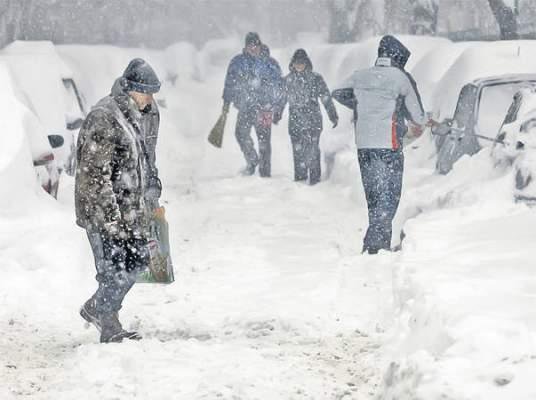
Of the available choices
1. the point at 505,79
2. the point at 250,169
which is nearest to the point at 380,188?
the point at 505,79

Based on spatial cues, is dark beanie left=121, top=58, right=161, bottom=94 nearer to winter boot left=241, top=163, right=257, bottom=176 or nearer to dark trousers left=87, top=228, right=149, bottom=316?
dark trousers left=87, top=228, right=149, bottom=316

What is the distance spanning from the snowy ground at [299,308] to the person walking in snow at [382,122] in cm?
44

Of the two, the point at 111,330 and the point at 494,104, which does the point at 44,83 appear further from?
the point at 111,330

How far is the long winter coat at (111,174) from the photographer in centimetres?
601

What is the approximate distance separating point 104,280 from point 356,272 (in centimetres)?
258

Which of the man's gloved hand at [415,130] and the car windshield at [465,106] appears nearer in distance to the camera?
the man's gloved hand at [415,130]

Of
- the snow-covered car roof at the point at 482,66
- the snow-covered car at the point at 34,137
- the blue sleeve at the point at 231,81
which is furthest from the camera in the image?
the blue sleeve at the point at 231,81

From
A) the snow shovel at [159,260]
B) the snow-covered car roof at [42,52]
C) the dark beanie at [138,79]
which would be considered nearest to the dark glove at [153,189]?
the snow shovel at [159,260]

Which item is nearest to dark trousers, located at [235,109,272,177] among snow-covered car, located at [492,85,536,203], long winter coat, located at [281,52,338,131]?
long winter coat, located at [281,52,338,131]

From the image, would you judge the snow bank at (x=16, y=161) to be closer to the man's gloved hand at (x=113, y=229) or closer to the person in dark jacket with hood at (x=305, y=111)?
the man's gloved hand at (x=113, y=229)

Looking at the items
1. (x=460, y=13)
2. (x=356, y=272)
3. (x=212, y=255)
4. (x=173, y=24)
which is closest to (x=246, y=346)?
(x=356, y=272)

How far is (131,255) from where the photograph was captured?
6.12 metres

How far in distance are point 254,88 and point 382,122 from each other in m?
5.48

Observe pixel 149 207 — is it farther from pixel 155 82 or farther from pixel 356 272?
pixel 356 272
